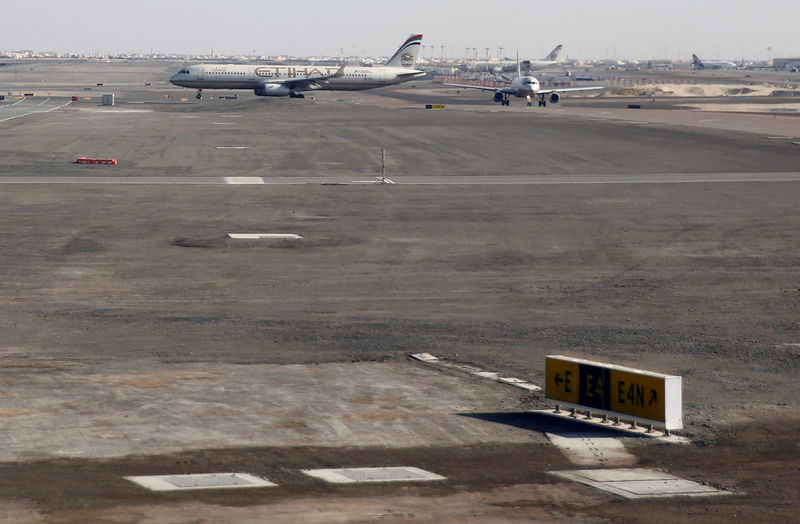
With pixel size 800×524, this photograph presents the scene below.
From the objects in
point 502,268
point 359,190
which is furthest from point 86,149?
point 502,268

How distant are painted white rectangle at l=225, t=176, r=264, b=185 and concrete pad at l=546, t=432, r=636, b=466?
110 ft

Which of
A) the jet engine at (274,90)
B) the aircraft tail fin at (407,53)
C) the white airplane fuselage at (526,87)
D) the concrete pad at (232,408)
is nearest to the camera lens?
the concrete pad at (232,408)

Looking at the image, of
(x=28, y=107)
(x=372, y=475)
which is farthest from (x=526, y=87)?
(x=372, y=475)

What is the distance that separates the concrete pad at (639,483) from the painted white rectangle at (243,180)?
35216 mm

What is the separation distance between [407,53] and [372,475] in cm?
14765

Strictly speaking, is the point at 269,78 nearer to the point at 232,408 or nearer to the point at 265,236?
the point at 265,236

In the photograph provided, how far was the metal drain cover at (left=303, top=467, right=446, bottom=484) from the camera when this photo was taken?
13498 mm

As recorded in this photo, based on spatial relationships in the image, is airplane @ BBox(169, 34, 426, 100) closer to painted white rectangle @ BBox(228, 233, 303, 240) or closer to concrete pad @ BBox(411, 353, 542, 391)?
painted white rectangle @ BBox(228, 233, 303, 240)

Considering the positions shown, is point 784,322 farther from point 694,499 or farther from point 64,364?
point 64,364

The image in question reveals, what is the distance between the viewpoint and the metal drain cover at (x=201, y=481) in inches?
511

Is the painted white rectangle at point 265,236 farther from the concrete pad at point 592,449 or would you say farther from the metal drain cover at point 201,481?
the metal drain cover at point 201,481

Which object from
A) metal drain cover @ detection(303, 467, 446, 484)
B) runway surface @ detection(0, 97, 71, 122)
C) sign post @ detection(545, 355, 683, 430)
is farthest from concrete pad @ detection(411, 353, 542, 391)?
runway surface @ detection(0, 97, 71, 122)

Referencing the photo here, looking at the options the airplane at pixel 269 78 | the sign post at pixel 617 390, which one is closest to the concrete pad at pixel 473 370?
the sign post at pixel 617 390

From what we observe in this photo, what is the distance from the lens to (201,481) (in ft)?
43.3
